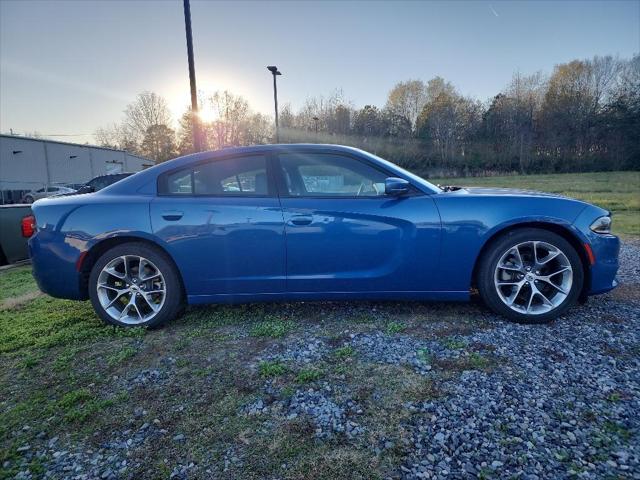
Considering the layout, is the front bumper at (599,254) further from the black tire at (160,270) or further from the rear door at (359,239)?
the black tire at (160,270)

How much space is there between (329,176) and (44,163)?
37.2 meters

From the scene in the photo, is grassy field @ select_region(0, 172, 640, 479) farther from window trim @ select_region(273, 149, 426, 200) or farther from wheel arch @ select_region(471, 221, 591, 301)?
window trim @ select_region(273, 149, 426, 200)

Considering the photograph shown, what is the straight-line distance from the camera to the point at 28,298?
4.02 metres

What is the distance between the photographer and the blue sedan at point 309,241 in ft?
9.26

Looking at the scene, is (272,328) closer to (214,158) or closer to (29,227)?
(214,158)

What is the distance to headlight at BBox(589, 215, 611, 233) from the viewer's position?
112 inches

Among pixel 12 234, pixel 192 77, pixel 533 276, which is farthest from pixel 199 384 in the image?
pixel 192 77

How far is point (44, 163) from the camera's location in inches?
1208

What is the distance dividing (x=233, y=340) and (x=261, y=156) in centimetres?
154

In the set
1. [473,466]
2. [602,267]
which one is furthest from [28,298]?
[602,267]

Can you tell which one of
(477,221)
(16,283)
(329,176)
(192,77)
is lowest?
(16,283)

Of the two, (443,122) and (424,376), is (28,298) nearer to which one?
(424,376)

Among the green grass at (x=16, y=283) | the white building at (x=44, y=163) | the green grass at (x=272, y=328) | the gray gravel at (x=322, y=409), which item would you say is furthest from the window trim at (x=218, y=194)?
the white building at (x=44, y=163)

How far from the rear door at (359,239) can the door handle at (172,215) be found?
→ 0.85 m
